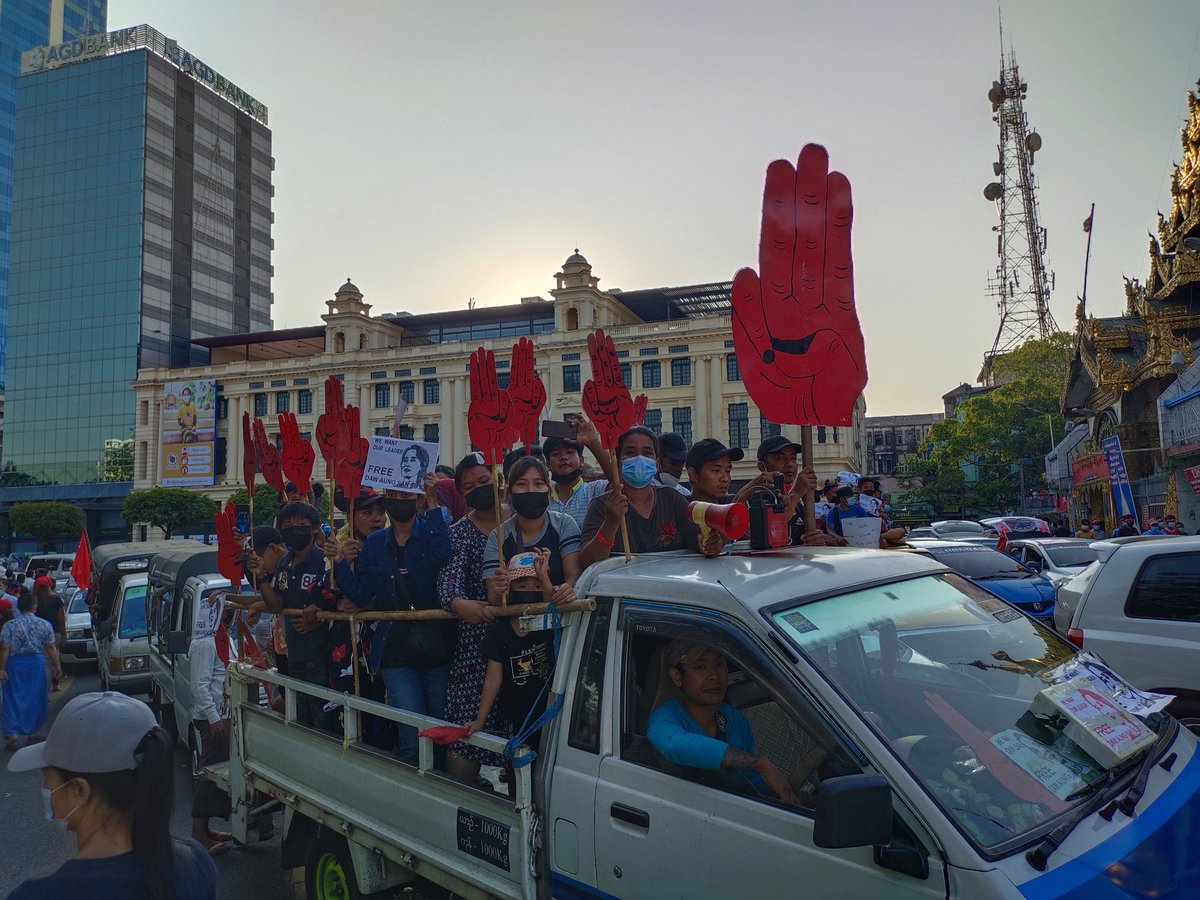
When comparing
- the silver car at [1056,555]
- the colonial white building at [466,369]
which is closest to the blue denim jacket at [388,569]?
the silver car at [1056,555]

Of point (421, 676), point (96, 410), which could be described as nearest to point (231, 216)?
point (96, 410)

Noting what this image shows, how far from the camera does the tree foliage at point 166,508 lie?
167 ft

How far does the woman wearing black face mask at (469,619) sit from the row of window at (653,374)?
1942 inches

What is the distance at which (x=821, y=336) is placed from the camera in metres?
3.72

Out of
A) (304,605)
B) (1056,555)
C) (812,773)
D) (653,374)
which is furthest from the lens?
(653,374)

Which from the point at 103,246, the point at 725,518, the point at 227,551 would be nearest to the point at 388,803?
the point at 725,518

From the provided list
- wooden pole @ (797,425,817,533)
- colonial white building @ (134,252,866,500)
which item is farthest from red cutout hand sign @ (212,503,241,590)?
colonial white building @ (134,252,866,500)

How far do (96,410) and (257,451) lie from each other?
252 feet

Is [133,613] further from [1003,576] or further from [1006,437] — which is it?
[1006,437]

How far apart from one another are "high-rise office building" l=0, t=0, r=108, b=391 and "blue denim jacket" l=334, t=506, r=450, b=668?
92.4 meters

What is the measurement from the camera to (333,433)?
4.92 metres

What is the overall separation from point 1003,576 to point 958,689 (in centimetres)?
871

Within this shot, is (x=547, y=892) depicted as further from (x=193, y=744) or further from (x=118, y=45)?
(x=118, y=45)

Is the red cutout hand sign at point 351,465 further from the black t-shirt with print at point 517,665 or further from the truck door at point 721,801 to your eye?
the truck door at point 721,801
